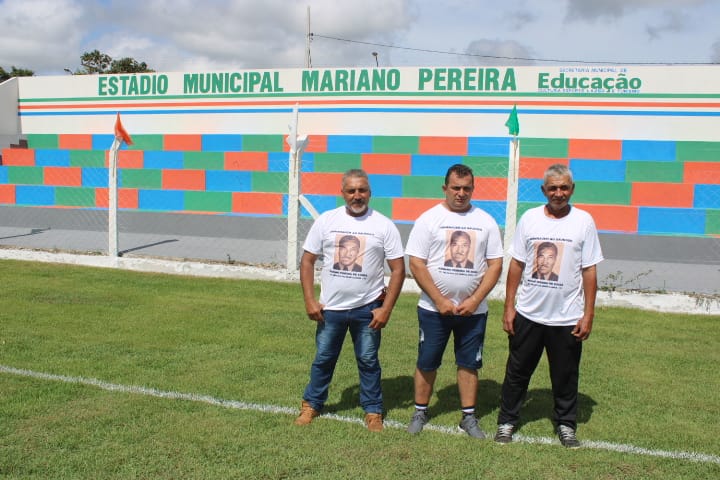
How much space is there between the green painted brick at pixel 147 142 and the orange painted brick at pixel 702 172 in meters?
11.5

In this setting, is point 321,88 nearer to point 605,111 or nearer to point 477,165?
point 477,165

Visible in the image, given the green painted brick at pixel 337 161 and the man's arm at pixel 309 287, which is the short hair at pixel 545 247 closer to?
the man's arm at pixel 309 287

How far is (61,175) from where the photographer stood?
13.2 metres

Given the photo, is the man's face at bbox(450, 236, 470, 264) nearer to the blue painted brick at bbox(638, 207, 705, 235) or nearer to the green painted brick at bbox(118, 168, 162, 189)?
the blue painted brick at bbox(638, 207, 705, 235)

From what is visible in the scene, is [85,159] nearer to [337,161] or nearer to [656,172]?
[337,161]

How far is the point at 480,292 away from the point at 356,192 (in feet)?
2.86

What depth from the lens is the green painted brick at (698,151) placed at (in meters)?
12.5

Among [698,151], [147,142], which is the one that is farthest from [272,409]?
[147,142]

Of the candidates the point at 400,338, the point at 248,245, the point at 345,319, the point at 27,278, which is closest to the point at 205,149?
the point at 248,245

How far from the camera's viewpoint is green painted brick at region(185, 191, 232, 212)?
488 inches

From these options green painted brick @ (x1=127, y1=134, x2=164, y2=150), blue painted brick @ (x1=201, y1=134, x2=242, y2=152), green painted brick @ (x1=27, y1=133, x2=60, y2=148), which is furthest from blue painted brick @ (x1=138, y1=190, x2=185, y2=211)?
green painted brick @ (x1=27, y1=133, x2=60, y2=148)

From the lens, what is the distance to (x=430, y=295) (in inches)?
145

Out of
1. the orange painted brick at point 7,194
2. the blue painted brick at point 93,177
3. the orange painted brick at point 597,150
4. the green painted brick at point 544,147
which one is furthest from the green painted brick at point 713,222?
the orange painted brick at point 7,194

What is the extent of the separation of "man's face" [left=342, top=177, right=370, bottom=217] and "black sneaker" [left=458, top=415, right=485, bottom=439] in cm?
133
